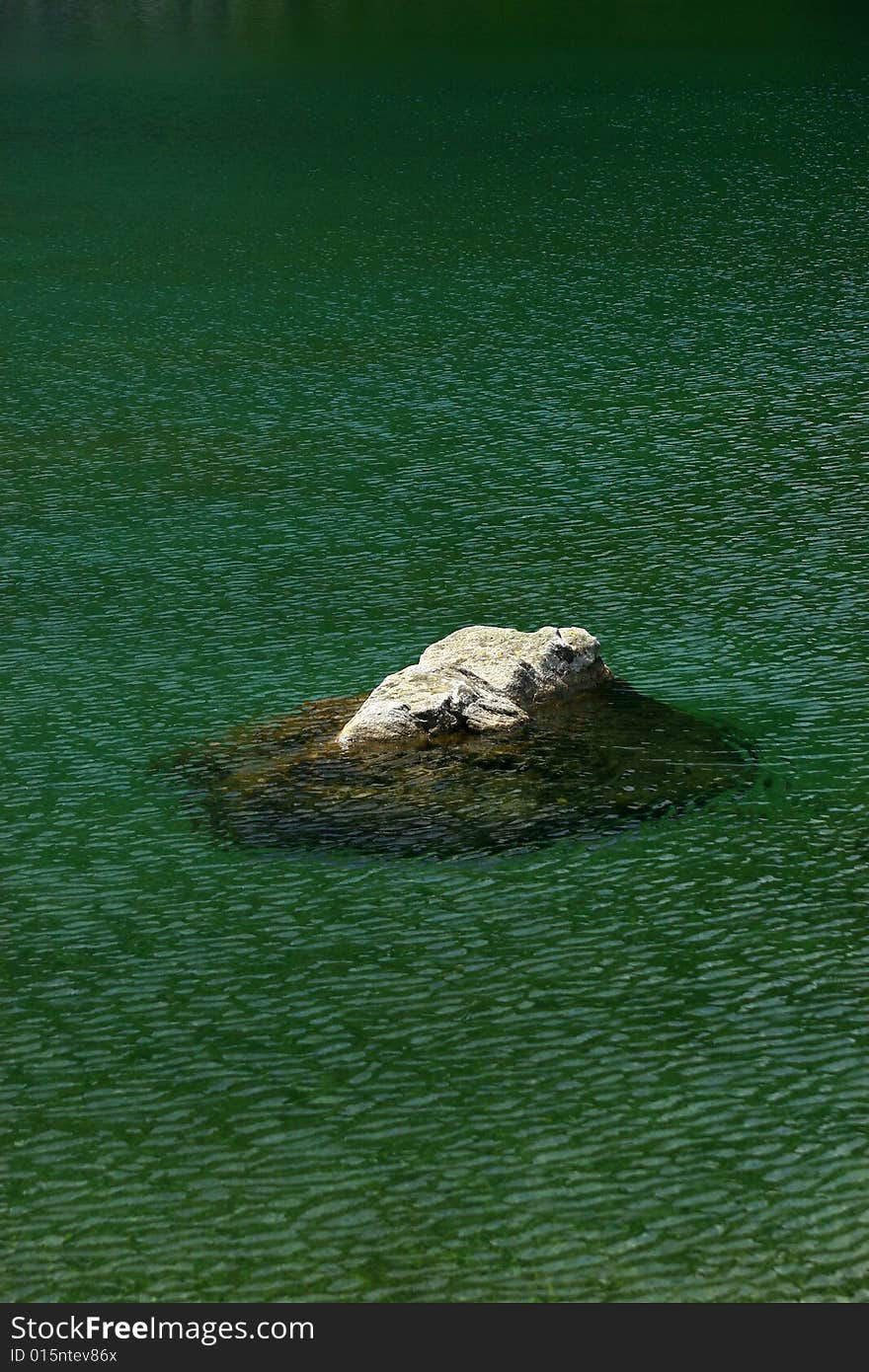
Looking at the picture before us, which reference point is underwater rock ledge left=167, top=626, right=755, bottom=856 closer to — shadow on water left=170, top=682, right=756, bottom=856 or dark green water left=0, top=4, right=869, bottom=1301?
shadow on water left=170, top=682, right=756, bottom=856

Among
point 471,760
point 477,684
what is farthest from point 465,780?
point 477,684

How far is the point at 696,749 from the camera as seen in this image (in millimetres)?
7121

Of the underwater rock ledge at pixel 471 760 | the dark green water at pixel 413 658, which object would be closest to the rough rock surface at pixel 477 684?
the underwater rock ledge at pixel 471 760

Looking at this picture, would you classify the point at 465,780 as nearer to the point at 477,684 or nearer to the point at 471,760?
the point at 471,760

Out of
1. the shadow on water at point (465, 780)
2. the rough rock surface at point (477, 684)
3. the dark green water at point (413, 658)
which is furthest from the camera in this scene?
the rough rock surface at point (477, 684)

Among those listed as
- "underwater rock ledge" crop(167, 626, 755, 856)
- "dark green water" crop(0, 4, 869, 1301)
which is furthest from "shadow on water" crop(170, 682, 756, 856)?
"dark green water" crop(0, 4, 869, 1301)

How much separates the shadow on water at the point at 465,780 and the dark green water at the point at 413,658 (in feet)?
0.39

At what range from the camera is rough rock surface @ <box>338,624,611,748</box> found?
23.3 ft

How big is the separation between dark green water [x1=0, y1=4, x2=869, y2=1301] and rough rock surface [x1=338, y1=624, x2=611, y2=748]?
446mm

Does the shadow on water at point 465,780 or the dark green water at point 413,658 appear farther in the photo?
the shadow on water at point 465,780

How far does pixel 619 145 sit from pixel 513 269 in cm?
452

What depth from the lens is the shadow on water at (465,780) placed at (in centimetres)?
658

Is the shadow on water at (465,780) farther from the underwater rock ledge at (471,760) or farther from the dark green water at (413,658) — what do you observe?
the dark green water at (413,658)

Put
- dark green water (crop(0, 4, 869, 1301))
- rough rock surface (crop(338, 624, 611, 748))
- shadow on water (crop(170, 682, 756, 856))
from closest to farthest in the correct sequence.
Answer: dark green water (crop(0, 4, 869, 1301)) < shadow on water (crop(170, 682, 756, 856)) < rough rock surface (crop(338, 624, 611, 748))
